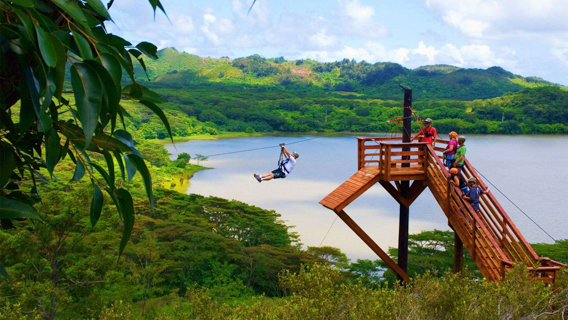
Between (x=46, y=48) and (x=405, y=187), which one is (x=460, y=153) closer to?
(x=405, y=187)

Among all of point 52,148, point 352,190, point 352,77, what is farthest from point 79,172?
point 352,77

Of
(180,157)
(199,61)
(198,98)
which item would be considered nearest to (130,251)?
(180,157)

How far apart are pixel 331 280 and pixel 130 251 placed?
36.9 feet

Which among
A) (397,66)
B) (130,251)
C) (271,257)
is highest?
(397,66)

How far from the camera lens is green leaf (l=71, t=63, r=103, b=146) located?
1.19 m

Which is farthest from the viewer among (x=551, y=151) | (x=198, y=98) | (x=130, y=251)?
(x=198, y=98)

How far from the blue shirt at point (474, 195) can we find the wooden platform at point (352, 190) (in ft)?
5.44

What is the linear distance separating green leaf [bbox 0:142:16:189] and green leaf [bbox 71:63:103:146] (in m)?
0.47

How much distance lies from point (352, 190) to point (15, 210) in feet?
23.5

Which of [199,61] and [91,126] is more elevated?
[199,61]

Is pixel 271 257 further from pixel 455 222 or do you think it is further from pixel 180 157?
pixel 180 157

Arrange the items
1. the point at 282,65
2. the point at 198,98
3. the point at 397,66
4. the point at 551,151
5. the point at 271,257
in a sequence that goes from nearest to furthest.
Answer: the point at 271,257 → the point at 551,151 → the point at 198,98 → the point at 397,66 → the point at 282,65

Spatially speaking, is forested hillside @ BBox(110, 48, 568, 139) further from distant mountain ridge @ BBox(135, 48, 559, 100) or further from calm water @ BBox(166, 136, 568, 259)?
calm water @ BBox(166, 136, 568, 259)

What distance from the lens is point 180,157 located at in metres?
41.2
